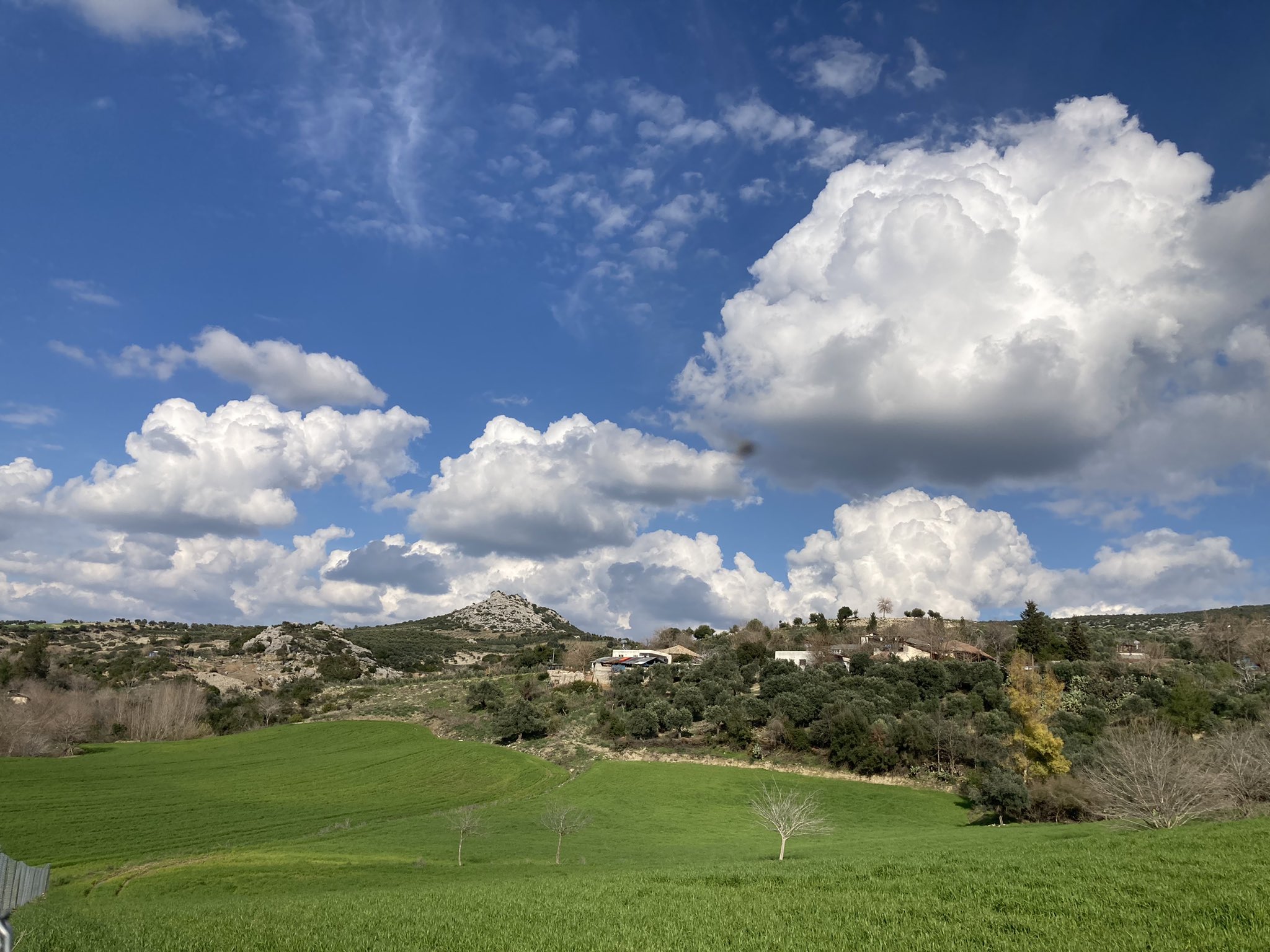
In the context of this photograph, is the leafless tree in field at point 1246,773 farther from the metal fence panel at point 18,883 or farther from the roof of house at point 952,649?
the roof of house at point 952,649

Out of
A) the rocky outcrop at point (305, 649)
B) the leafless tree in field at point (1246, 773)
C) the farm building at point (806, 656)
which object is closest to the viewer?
the leafless tree in field at point (1246, 773)

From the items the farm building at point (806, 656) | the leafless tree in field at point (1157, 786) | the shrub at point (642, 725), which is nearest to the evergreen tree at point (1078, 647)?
the farm building at point (806, 656)

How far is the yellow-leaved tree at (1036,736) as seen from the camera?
213ft

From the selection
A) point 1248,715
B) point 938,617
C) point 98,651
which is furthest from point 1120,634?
point 98,651

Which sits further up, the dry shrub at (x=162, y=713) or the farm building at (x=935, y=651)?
the farm building at (x=935, y=651)

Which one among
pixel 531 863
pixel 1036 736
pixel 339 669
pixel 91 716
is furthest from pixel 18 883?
pixel 339 669

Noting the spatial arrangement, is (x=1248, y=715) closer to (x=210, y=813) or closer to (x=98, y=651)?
(x=210, y=813)

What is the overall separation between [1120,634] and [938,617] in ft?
126

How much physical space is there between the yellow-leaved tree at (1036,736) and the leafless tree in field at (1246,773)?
51.1ft

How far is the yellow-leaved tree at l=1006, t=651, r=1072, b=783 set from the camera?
→ 65000 millimetres

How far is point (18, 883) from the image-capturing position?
91.4ft

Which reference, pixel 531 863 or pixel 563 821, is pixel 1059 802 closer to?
pixel 563 821

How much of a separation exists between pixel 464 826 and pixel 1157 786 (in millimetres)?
43950

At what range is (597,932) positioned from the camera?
14750 millimetres
